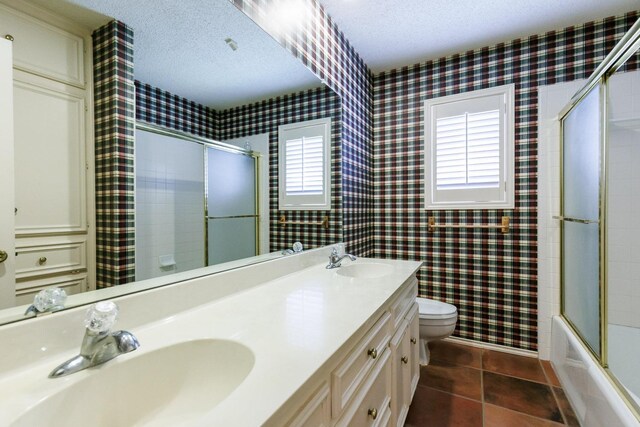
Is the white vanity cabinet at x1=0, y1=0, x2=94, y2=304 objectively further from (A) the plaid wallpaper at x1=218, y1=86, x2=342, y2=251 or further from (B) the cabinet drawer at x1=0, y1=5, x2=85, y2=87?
(A) the plaid wallpaper at x1=218, y1=86, x2=342, y2=251

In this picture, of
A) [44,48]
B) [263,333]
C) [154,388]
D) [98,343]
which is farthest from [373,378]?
[44,48]

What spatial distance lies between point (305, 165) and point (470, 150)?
1.39 m

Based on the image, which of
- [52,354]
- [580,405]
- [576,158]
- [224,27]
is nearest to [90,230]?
[52,354]

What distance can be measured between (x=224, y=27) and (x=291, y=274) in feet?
3.79

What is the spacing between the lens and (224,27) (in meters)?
1.19

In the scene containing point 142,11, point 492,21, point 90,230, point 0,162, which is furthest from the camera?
point 492,21

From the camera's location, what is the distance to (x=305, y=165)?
1.76 m

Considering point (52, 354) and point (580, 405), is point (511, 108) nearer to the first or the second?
point (580, 405)

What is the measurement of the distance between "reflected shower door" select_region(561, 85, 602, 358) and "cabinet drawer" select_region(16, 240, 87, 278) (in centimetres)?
214

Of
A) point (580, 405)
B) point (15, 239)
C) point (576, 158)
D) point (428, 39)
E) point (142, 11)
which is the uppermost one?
point (428, 39)

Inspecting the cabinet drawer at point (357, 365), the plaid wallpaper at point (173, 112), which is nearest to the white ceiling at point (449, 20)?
the plaid wallpaper at point (173, 112)

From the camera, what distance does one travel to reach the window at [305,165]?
1.59m

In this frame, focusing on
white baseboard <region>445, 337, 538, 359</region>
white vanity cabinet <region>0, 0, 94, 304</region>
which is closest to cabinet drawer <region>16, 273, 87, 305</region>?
white vanity cabinet <region>0, 0, 94, 304</region>

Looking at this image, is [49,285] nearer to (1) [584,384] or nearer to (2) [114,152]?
(2) [114,152]
